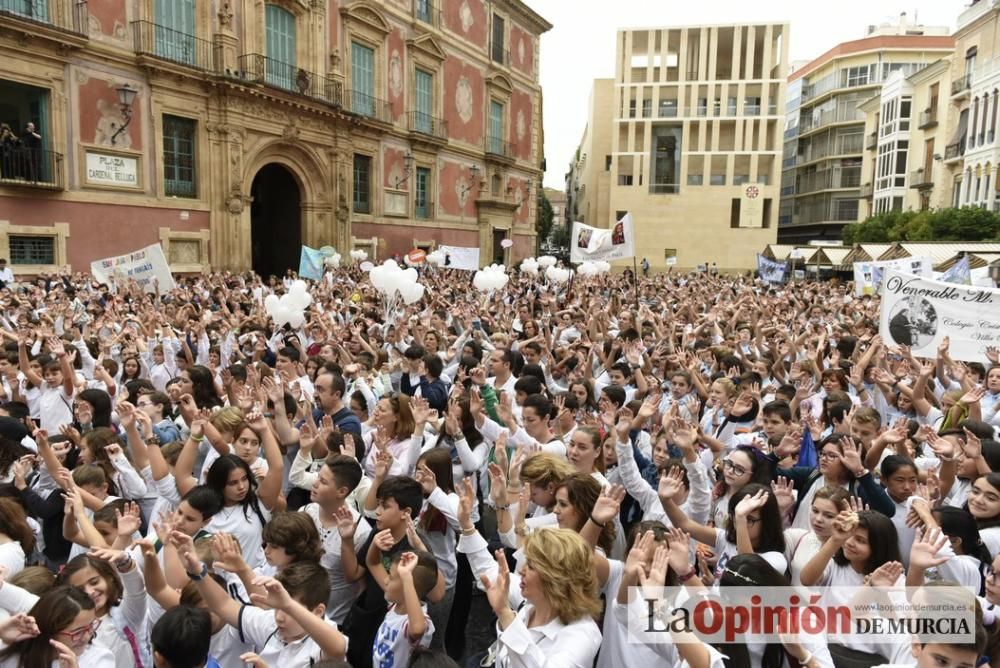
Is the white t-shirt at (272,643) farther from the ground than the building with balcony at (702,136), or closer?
closer

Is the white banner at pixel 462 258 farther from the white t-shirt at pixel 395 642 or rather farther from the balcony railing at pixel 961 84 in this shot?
the balcony railing at pixel 961 84

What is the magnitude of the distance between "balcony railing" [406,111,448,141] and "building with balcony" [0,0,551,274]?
7 cm

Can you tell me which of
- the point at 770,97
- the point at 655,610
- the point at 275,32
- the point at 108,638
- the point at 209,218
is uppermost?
the point at 770,97

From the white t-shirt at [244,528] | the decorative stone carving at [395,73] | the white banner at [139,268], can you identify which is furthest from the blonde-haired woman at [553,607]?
the decorative stone carving at [395,73]

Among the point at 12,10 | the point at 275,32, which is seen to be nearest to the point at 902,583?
the point at 12,10

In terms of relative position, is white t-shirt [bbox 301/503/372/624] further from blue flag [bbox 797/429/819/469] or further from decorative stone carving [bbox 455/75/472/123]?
decorative stone carving [bbox 455/75/472/123]

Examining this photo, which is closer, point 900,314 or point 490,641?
point 490,641

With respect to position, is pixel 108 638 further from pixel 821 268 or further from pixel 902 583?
pixel 821 268

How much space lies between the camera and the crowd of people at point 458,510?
9.25ft

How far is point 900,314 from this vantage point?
27.0ft

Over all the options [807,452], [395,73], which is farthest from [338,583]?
[395,73]

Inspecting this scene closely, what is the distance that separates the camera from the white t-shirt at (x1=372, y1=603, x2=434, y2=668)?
305cm

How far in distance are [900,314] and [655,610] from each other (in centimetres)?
702
